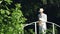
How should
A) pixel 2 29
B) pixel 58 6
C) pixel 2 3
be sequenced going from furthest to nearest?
1. pixel 58 6
2. pixel 2 3
3. pixel 2 29

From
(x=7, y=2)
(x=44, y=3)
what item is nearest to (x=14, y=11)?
(x=7, y=2)

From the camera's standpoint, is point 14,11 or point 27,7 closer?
point 14,11

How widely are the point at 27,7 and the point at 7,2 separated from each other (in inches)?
416

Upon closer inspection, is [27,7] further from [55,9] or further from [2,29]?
[2,29]

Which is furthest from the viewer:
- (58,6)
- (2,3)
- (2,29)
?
(58,6)

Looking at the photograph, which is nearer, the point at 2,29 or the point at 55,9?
the point at 2,29

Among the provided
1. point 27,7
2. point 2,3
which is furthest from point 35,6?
point 2,3

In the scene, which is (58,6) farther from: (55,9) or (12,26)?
(12,26)

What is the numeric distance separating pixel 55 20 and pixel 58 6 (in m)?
0.66

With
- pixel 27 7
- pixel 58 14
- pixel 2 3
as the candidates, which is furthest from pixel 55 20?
pixel 2 3

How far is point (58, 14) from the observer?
15453 millimetres

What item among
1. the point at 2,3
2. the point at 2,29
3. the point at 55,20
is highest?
the point at 2,3

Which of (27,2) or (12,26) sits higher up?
(12,26)

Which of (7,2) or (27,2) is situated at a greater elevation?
(7,2)
